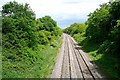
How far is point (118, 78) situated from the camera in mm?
22109

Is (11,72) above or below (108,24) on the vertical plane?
below

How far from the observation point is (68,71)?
83.7ft

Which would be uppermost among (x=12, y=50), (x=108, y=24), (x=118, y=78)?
(x=108, y=24)

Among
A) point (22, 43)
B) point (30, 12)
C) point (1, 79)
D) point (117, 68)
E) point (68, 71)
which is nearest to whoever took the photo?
point (1, 79)

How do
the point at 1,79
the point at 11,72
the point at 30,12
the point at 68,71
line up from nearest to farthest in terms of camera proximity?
the point at 1,79 → the point at 11,72 → the point at 68,71 → the point at 30,12

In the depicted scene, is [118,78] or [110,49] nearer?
[118,78]

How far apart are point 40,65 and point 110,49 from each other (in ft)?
25.6

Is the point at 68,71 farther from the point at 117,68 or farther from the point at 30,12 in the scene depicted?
the point at 30,12

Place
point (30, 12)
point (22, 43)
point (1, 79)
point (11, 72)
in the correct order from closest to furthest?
point (1, 79)
point (11, 72)
point (22, 43)
point (30, 12)

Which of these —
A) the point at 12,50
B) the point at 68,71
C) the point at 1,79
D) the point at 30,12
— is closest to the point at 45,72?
the point at 68,71

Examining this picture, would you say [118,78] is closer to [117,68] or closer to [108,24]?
[117,68]

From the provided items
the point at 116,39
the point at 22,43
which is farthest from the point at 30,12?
the point at 116,39

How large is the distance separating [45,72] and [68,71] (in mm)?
2223

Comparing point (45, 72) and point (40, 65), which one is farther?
point (40, 65)
